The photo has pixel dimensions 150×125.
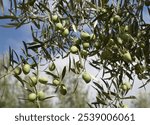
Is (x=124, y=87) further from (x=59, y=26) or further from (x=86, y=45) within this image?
(x=59, y=26)

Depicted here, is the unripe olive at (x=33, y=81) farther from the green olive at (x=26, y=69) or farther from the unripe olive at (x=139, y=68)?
the unripe olive at (x=139, y=68)

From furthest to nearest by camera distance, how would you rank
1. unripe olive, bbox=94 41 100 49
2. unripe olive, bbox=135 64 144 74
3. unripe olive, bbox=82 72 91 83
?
unripe olive, bbox=135 64 144 74, unripe olive, bbox=94 41 100 49, unripe olive, bbox=82 72 91 83

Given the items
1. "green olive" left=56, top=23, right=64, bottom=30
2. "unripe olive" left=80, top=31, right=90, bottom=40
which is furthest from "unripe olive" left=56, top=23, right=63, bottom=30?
"unripe olive" left=80, top=31, right=90, bottom=40

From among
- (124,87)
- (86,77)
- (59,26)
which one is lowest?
(124,87)

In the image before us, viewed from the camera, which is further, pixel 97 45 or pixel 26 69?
pixel 97 45

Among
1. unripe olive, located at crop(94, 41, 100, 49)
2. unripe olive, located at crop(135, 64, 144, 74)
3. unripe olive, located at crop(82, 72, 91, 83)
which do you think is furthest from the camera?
unripe olive, located at crop(135, 64, 144, 74)

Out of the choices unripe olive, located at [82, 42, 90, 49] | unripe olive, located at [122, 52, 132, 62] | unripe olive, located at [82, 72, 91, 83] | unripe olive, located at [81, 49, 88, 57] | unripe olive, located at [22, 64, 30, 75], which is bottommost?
unripe olive, located at [82, 72, 91, 83]

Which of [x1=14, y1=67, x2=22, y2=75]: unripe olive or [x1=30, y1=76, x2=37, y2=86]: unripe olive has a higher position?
[x1=14, y1=67, x2=22, y2=75]: unripe olive

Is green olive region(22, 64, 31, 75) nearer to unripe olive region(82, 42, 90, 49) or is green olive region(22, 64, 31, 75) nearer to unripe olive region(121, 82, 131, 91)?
unripe olive region(82, 42, 90, 49)

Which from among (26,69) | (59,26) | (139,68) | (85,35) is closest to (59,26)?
(59,26)

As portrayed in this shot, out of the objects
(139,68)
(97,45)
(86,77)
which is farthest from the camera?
(139,68)

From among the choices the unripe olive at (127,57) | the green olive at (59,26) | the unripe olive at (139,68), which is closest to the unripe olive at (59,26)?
the green olive at (59,26)

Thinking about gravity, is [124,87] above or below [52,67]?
below

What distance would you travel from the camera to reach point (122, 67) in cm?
206
